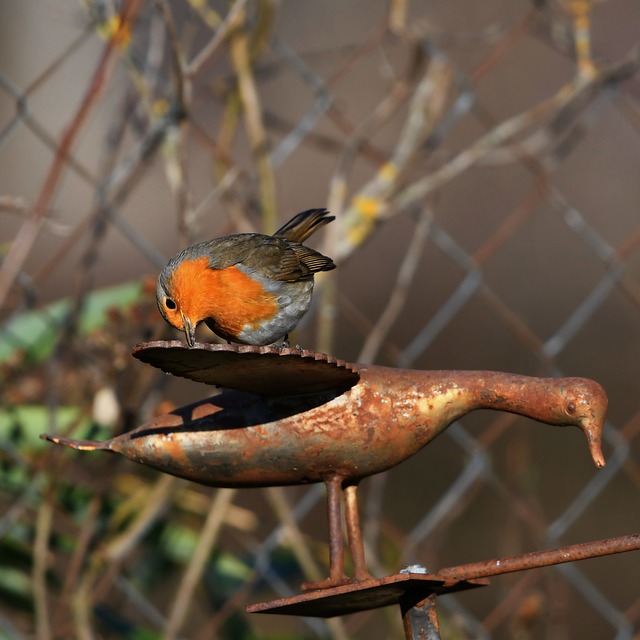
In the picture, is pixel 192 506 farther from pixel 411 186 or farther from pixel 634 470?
pixel 634 470

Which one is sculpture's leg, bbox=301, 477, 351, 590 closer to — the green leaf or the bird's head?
the bird's head

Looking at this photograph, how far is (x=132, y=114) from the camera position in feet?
6.09

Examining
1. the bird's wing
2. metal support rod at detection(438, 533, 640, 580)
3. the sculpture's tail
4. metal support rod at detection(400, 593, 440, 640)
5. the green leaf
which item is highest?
the green leaf

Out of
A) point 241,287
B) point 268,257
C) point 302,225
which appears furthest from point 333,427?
point 302,225

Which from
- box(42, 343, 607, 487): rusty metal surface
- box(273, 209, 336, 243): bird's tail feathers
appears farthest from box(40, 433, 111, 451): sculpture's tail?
box(273, 209, 336, 243): bird's tail feathers

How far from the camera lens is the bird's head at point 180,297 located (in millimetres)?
1158

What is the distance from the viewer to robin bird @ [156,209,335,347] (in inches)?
46.0

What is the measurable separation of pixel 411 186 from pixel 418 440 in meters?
1.20

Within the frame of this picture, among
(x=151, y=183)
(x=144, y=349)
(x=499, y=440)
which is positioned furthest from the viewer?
(x=499, y=440)

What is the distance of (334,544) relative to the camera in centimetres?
85

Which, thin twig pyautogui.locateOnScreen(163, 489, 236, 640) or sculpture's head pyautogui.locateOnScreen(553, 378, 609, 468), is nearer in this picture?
sculpture's head pyautogui.locateOnScreen(553, 378, 609, 468)

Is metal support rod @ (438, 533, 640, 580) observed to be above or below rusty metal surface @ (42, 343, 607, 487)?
below

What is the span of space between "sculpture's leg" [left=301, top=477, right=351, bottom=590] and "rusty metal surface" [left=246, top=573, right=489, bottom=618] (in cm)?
2

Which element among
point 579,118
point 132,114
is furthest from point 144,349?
point 579,118
